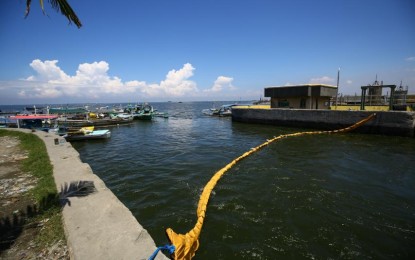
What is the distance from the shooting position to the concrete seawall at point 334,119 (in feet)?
70.5

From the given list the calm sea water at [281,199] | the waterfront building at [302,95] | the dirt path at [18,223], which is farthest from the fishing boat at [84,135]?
the waterfront building at [302,95]

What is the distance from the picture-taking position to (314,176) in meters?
11.4

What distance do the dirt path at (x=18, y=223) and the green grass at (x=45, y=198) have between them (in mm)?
131

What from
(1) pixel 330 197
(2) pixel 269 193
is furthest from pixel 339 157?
(2) pixel 269 193

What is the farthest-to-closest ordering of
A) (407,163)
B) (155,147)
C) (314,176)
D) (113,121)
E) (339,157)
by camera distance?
(113,121) < (155,147) < (339,157) < (407,163) < (314,176)

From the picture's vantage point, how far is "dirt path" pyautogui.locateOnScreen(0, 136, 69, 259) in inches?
162

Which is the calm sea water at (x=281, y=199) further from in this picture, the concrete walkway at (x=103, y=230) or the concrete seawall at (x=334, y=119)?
the concrete seawall at (x=334, y=119)

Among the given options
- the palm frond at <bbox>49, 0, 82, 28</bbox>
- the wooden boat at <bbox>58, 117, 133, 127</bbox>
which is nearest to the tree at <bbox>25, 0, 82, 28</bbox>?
the palm frond at <bbox>49, 0, 82, 28</bbox>

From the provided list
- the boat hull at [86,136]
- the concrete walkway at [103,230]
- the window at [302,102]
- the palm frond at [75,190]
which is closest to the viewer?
the concrete walkway at [103,230]

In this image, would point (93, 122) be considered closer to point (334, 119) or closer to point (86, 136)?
point (86, 136)

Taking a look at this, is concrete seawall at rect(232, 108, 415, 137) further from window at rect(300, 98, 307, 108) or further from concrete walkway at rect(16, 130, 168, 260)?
concrete walkway at rect(16, 130, 168, 260)

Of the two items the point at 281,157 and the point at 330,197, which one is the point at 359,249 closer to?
the point at 330,197

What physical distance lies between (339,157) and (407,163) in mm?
3859

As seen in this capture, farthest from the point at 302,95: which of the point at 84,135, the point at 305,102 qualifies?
the point at 84,135
